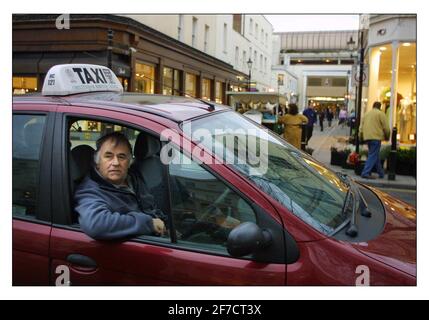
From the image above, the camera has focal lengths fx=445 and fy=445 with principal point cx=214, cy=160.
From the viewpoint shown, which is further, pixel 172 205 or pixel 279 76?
pixel 279 76

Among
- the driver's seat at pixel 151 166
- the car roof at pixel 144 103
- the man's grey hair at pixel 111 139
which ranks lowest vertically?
the driver's seat at pixel 151 166

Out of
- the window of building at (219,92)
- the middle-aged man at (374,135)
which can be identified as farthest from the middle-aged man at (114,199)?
the window of building at (219,92)

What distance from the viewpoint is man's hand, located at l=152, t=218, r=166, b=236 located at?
89.8 inches

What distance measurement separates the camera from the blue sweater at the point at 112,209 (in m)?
2.21

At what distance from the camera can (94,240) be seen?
2189 millimetres

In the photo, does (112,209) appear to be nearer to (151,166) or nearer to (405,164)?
(151,166)

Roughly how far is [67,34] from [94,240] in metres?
16.5

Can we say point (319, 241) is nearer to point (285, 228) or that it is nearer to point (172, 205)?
point (285, 228)

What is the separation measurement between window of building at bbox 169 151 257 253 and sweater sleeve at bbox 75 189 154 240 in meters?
0.17

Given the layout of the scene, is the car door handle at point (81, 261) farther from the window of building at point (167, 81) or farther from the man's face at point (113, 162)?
the window of building at point (167, 81)

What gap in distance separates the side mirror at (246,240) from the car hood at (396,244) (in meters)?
0.47
